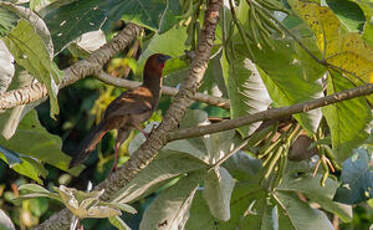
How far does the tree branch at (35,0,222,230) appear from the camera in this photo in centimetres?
144

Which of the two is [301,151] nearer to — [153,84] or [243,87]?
[243,87]

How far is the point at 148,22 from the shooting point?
1537 mm

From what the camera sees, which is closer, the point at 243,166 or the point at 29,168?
the point at 29,168

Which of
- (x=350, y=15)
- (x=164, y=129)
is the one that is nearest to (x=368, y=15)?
(x=350, y=15)

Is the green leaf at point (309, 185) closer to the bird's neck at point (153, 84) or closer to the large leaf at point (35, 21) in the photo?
the bird's neck at point (153, 84)

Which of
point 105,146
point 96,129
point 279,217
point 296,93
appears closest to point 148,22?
point 296,93

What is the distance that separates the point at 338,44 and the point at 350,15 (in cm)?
8

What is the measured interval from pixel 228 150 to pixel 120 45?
401 mm

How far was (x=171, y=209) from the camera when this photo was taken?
70.5 inches

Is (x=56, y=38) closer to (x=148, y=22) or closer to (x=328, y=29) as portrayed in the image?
(x=148, y=22)

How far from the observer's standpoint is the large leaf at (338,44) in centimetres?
155

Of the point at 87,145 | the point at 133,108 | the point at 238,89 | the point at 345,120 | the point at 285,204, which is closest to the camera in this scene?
the point at 345,120

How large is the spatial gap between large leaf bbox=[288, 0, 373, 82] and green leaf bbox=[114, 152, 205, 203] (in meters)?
0.46

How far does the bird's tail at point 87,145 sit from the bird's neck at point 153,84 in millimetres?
197
